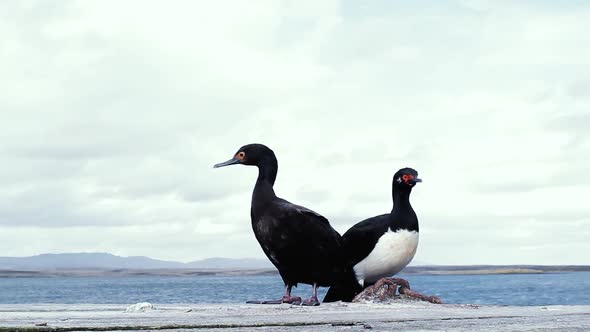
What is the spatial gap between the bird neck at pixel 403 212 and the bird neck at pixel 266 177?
1.77 meters

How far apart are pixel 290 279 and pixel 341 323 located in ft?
13.0

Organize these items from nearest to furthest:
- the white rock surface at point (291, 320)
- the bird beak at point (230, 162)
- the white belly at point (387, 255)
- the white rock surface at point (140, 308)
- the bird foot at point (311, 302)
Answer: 1. the white rock surface at point (291, 320)
2. the white rock surface at point (140, 308)
3. the bird foot at point (311, 302)
4. the bird beak at point (230, 162)
5. the white belly at point (387, 255)

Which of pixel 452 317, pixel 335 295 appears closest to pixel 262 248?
pixel 335 295

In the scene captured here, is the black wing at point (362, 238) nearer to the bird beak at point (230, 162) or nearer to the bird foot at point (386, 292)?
the bird foot at point (386, 292)

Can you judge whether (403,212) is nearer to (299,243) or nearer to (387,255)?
(387,255)

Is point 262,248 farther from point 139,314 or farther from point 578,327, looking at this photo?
point 578,327

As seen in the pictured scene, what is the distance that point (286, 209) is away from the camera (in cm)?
1076

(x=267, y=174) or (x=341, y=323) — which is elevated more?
(x=267, y=174)

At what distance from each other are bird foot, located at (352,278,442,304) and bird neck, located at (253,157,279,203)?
5.52 ft

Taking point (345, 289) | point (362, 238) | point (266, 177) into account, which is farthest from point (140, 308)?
point (362, 238)

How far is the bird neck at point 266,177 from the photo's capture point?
1114 cm

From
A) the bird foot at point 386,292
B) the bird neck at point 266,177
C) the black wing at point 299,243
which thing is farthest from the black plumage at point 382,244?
the bird neck at point 266,177

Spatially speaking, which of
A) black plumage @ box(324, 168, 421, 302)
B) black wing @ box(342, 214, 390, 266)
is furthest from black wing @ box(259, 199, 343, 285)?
black wing @ box(342, 214, 390, 266)

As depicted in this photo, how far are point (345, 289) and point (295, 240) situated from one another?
171cm
